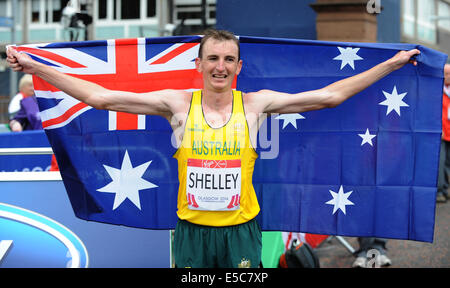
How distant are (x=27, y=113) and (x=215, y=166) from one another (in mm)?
4987

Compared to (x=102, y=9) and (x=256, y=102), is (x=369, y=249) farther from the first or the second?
(x=102, y=9)

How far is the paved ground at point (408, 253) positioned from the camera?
6328mm

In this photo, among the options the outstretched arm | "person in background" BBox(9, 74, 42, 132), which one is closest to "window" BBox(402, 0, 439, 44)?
"person in background" BBox(9, 74, 42, 132)

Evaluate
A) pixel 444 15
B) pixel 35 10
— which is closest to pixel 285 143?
pixel 444 15

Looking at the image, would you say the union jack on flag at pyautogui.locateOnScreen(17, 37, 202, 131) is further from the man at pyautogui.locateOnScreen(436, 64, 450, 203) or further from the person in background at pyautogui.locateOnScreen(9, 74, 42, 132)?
the man at pyautogui.locateOnScreen(436, 64, 450, 203)

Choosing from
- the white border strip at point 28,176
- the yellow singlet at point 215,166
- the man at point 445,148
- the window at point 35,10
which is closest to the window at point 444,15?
the man at point 445,148

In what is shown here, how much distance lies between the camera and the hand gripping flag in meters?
4.61

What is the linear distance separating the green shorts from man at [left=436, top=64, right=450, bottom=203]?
5.63m

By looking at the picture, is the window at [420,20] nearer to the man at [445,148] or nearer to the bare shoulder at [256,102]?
the man at [445,148]

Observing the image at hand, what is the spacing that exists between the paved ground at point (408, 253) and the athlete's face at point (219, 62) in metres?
3.49

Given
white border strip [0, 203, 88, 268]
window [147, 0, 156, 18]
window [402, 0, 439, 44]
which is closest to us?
white border strip [0, 203, 88, 268]

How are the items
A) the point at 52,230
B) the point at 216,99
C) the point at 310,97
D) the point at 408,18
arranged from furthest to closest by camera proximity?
the point at 408,18
the point at 52,230
the point at 310,97
the point at 216,99

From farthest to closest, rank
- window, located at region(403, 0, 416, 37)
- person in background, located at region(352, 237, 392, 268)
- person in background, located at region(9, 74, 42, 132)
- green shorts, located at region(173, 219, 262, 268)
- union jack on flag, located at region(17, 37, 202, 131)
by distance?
window, located at region(403, 0, 416, 37)
person in background, located at region(9, 74, 42, 132)
person in background, located at region(352, 237, 392, 268)
union jack on flag, located at region(17, 37, 202, 131)
green shorts, located at region(173, 219, 262, 268)

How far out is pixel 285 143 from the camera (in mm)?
4715
